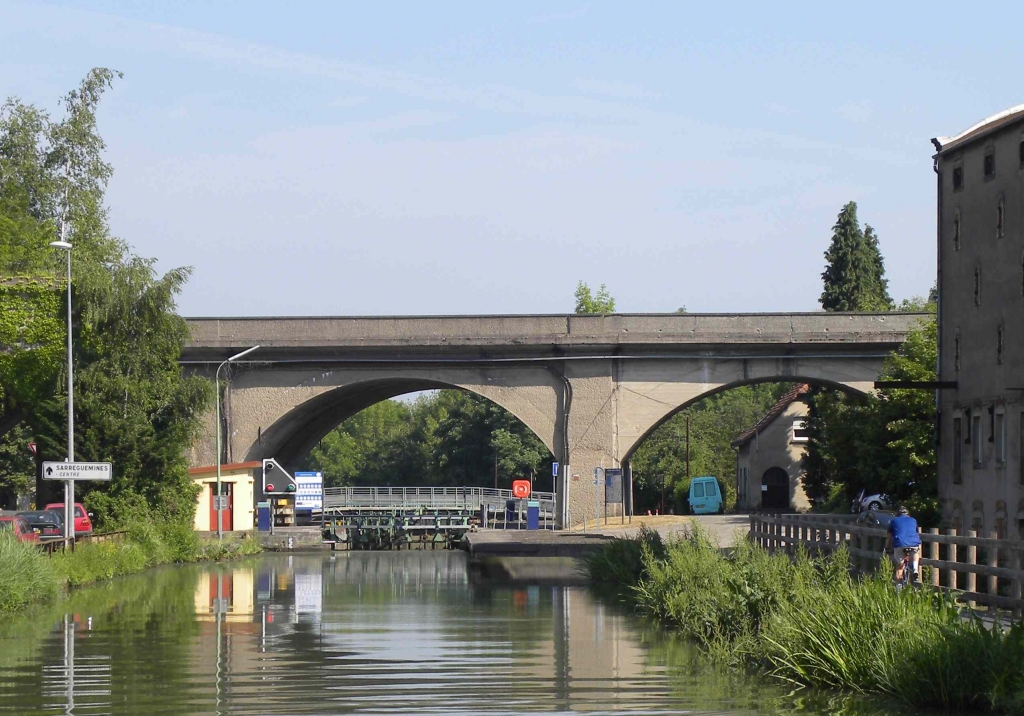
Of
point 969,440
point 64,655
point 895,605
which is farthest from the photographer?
point 969,440

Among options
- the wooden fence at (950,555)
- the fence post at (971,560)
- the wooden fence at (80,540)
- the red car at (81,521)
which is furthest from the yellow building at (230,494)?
the fence post at (971,560)

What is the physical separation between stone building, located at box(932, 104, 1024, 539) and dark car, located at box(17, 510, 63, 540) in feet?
74.1

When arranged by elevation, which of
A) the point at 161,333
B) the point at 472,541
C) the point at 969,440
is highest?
the point at 161,333

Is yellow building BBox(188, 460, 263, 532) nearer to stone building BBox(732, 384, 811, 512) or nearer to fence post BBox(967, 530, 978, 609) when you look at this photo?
fence post BBox(967, 530, 978, 609)

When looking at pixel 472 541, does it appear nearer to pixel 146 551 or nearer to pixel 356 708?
pixel 146 551

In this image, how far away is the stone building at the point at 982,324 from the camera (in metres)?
33.4

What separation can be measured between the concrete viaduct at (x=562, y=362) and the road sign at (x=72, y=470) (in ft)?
69.8

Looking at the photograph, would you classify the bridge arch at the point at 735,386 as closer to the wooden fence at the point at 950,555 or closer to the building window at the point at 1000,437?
the building window at the point at 1000,437

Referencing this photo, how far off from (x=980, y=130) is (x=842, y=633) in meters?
23.8

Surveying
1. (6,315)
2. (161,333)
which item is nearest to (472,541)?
(161,333)

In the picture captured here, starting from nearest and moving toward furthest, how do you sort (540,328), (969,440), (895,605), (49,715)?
(49,715) → (895,605) → (969,440) → (540,328)

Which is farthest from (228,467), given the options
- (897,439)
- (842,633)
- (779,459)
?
(779,459)

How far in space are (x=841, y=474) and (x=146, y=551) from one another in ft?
62.1

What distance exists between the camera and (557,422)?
54.7 metres
